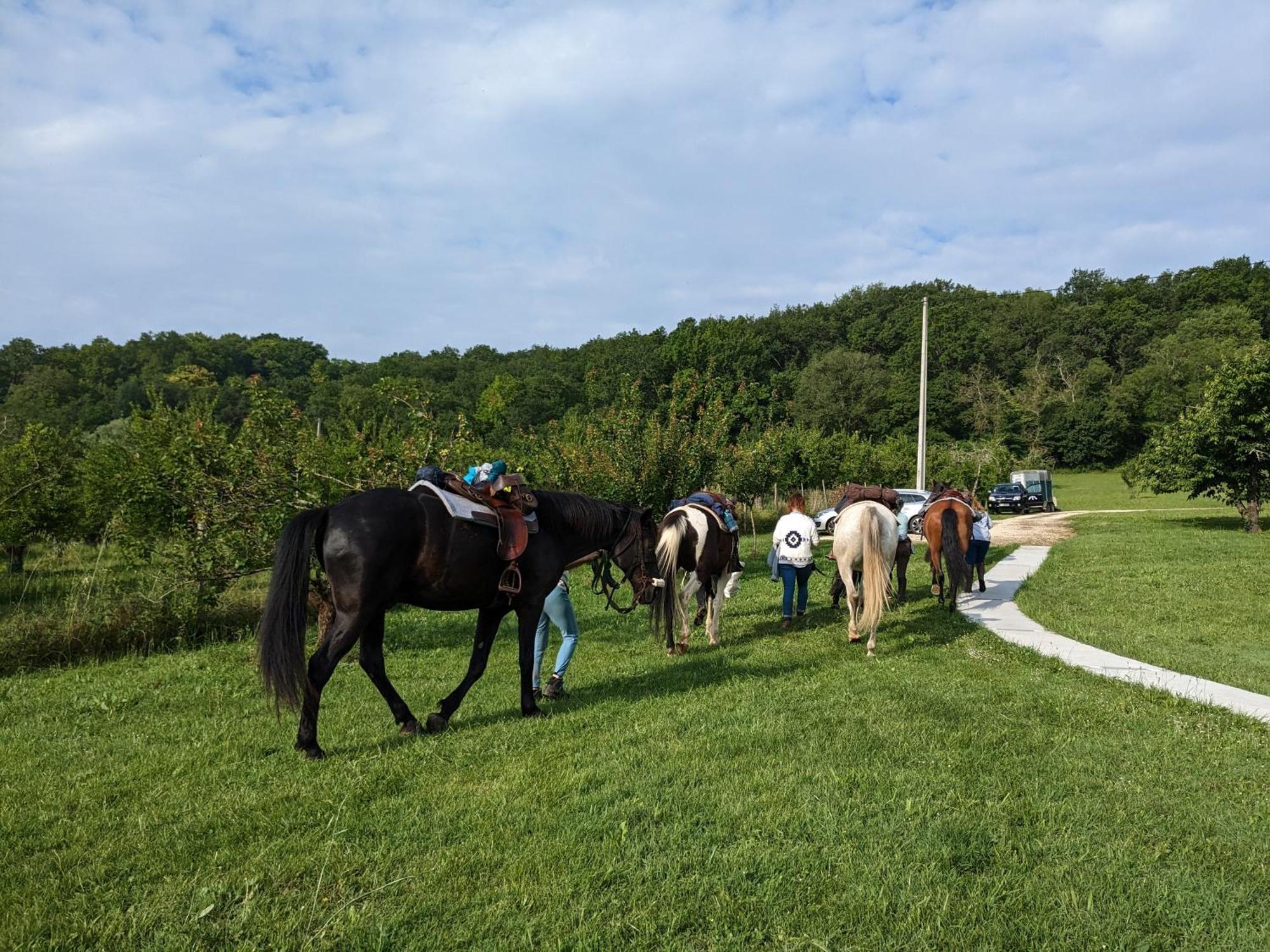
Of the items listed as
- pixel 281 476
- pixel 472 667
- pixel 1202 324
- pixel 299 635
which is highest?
pixel 1202 324

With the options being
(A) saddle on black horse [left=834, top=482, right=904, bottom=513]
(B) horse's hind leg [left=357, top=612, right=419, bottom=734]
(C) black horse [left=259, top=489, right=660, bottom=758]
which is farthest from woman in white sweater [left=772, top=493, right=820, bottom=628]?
(B) horse's hind leg [left=357, top=612, right=419, bottom=734]

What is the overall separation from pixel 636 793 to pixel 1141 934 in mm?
2496

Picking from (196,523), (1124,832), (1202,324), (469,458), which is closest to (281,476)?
(196,523)

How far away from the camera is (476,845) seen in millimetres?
3789

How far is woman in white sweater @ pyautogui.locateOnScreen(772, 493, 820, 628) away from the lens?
33.6 feet

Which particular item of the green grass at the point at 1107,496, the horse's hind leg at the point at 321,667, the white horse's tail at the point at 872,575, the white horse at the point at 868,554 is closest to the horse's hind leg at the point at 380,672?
the horse's hind leg at the point at 321,667

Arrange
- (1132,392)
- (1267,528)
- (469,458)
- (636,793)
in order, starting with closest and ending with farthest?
(636,793) → (469,458) → (1267,528) → (1132,392)

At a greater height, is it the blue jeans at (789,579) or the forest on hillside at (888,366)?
the forest on hillside at (888,366)

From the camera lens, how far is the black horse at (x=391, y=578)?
505 cm

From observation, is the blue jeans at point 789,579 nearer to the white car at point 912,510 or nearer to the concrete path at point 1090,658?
the concrete path at point 1090,658

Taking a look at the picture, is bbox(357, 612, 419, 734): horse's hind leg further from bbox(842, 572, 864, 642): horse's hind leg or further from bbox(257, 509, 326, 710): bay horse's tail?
bbox(842, 572, 864, 642): horse's hind leg

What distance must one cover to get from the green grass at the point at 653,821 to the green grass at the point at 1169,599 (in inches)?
105

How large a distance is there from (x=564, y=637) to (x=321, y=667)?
2450 mm

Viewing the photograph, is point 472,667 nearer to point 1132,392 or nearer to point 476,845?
point 476,845
